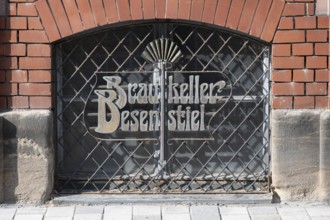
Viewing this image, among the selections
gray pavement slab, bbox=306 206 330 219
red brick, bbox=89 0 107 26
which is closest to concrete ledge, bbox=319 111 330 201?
gray pavement slab, bbox=306 206 330 219

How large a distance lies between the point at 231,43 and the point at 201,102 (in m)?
0.58

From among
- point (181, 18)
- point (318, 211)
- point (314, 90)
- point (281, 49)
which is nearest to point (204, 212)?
point (318, 211)

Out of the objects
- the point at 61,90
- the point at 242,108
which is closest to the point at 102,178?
the point at 61,90

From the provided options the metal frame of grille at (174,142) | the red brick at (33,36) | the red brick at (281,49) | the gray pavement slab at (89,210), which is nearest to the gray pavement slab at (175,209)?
the metal frame of grille at (174,142)

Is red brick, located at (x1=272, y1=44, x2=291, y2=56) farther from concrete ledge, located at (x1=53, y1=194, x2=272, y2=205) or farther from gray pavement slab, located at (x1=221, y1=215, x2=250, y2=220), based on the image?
gray pavement slab, located at (x1=221, y1=215, x2=250, y2=220)

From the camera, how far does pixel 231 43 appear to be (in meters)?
5.48

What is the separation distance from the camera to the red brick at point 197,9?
521cm

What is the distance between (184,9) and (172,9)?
10cm

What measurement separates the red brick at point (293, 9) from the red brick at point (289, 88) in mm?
583

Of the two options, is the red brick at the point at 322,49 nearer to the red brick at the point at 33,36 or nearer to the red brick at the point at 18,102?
the red brick at the point at 33,36

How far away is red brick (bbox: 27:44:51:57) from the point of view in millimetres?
5270

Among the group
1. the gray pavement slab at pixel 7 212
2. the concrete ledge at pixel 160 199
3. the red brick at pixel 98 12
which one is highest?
the red brick at pixel 98 12

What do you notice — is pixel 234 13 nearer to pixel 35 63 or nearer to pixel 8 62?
pixel 35 63

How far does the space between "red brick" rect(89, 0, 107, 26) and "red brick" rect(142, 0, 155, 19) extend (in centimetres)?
34
